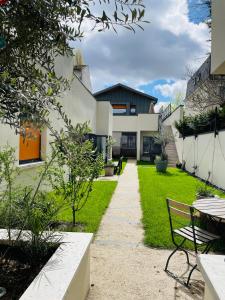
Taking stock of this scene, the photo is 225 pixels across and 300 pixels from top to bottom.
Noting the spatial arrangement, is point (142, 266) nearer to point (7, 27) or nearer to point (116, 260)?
point (116, 260)

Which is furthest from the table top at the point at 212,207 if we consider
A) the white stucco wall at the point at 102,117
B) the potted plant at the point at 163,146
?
the white stucco wall at the point at 102,117

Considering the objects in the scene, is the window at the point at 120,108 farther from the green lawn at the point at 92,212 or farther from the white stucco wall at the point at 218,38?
the white stucco wall at the point at 218,38

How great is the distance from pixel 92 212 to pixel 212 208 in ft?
12.9

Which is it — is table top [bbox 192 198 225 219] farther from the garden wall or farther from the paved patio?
the garden wall

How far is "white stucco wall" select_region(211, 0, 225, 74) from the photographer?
5254 mm

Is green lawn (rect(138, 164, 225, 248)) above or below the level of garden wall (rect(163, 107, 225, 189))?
below

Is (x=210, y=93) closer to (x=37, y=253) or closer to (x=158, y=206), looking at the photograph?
(x=158, y=206)

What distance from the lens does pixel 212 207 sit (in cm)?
470

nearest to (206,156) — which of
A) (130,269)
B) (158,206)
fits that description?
(158,206)

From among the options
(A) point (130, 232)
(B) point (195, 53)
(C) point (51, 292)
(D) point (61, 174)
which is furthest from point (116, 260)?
(B) point (195, 53)

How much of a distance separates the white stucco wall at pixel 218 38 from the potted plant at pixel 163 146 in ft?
43.1

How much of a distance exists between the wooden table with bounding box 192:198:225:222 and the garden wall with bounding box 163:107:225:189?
7221mm

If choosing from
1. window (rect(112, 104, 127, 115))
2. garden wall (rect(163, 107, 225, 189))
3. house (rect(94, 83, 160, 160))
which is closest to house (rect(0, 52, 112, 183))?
house (rect(94, 83, 160, 160))

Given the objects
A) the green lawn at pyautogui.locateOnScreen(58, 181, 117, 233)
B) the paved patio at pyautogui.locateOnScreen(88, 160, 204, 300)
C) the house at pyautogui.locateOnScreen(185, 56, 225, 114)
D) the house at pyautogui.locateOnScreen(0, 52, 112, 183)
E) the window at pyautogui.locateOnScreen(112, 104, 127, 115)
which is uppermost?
the window at pyautogui.locateOnScreen(112, 104, 127, 115)
